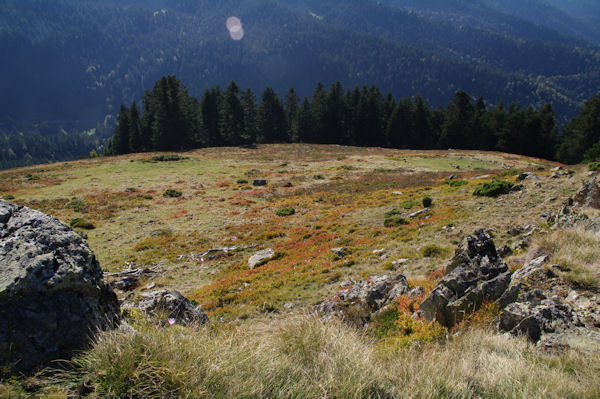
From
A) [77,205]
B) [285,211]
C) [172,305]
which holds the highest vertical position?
[172,305]

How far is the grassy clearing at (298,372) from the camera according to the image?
115 inches

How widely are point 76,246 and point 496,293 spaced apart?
7.07 m

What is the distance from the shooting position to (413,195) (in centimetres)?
2258

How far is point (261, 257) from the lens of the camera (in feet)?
48.4

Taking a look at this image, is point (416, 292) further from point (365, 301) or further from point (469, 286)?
point (469, 286)

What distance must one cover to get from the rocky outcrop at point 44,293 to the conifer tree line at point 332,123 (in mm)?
73404

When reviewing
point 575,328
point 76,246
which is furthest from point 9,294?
point 575,328

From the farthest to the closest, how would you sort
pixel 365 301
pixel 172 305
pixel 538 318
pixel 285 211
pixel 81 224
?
pixel 285 211 → pixel 81 224 → pixel 365 301 → pixel 172 305 → pixel 538 318

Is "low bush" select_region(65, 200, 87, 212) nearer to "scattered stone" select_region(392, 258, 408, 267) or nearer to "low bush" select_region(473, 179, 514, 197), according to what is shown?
"scattered stone" select_region(392, 258, 408, 267)

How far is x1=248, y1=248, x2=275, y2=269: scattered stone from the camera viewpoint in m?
14.1

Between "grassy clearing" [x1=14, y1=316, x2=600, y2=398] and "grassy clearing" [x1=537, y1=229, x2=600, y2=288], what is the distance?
259 centimetres

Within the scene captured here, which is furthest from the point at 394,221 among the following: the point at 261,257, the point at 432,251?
the point at 261,257

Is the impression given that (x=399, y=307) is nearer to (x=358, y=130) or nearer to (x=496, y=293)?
(x=496, y=293)

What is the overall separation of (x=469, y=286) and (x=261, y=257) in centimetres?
1039
